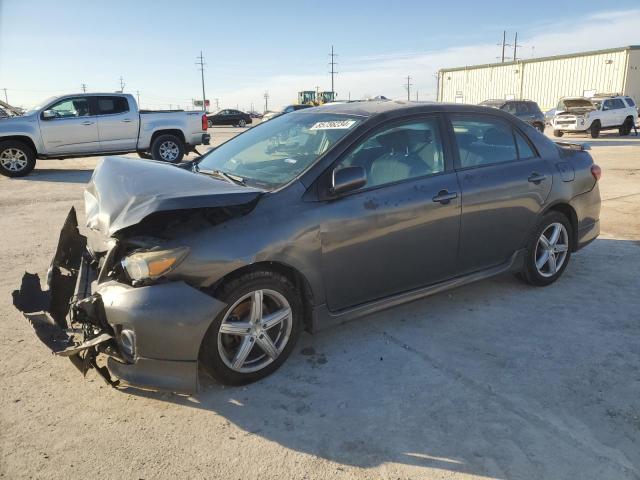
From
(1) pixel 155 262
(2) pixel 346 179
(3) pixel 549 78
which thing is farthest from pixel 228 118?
(1) pixel 155 262

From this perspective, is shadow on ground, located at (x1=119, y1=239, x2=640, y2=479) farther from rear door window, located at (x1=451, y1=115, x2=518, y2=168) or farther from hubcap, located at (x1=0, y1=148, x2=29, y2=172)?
hubcap, located at (x1=0, y1=148, x2=29, y2=172)

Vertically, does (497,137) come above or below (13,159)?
above

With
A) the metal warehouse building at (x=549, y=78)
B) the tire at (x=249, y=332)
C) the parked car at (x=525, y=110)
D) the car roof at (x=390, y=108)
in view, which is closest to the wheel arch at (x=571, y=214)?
the car roof at (x=390, y=108)

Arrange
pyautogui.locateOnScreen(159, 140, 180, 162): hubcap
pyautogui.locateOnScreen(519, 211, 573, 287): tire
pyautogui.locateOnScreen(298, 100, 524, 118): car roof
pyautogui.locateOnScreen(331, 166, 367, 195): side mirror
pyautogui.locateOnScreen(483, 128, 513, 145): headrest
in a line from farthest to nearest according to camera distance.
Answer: pyautogui.locateOnScreen(159, 140, 180, 162): hubcap < pyautogui.locateOnScreen(519, 211, 573, 287): tire < pyautogui.locateOnScreen(483, 128, 513, 145): headrest < pyautogui.locateOnScreen(298, 100, 524, 118): car roof < pyautogui.locateOnScreen(331, 166, 367, 195): side mirror

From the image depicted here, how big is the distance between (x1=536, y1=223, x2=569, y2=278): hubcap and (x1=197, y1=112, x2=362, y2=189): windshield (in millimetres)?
2142

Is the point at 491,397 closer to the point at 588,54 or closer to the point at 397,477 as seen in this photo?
the point at 397,477

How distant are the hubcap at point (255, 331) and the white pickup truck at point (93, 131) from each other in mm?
11034

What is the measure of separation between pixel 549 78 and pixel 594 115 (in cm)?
2203

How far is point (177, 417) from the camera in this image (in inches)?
112

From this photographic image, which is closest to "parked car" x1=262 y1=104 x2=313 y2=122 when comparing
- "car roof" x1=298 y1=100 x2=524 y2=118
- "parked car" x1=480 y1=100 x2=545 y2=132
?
"car roof" x1=298 y1=100 x2=524 y2=118

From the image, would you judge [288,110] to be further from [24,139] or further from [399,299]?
[24,139]

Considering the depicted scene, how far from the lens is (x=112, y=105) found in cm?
1290

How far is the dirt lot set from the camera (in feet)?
8.19

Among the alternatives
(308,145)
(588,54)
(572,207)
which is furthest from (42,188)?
(588,54)
